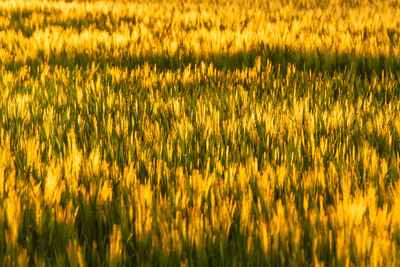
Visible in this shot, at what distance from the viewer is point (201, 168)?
165 centimetres

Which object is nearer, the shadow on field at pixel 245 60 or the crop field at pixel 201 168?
the crop field at pixel 201 168

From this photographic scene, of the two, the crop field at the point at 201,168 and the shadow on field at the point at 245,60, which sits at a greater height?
the shadow on field at the point at 245,60

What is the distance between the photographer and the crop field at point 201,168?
109 centimetres

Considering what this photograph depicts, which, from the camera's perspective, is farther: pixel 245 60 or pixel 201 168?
pixel 245 60

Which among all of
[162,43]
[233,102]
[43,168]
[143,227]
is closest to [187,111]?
[233,102]

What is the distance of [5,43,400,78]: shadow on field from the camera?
10.8 ft

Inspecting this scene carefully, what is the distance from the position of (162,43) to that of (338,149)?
8.45ft

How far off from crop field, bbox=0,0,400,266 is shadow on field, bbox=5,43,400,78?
0.05ft

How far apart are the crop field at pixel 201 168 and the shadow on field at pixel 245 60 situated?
2cm

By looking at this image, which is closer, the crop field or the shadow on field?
the crop field

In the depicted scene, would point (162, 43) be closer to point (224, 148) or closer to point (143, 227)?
point (224, 148)

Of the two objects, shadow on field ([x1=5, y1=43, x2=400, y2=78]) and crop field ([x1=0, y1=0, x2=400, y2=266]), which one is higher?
shadow on field ([x1=5, y1=43, x2=400, y2=78])

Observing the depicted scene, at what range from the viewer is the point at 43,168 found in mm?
1523

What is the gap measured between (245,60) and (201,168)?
6.51ft
